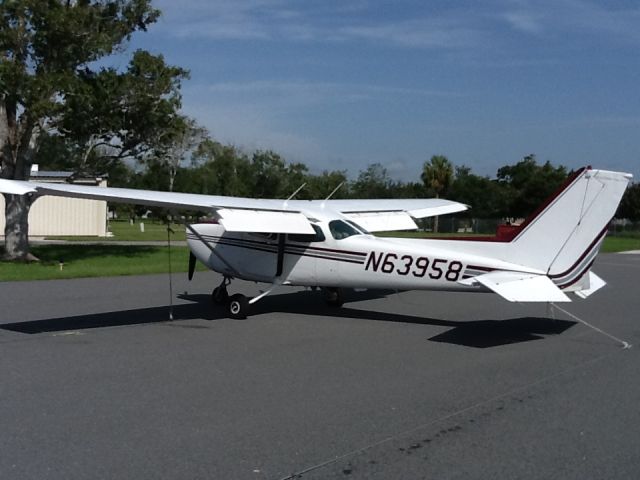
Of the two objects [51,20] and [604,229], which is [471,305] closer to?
[604,229]

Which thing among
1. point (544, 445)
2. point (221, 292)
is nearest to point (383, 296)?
point (221, 292)

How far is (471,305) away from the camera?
14.0 metres

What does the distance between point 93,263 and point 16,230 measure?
294 cm

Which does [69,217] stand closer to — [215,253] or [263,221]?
[215,253]

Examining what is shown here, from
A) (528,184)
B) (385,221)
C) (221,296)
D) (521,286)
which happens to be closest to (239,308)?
(221,296)

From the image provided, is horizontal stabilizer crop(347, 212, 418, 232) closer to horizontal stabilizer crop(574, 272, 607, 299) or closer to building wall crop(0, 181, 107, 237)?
horizontal stabilizer crop(574, 272, 607, 299)

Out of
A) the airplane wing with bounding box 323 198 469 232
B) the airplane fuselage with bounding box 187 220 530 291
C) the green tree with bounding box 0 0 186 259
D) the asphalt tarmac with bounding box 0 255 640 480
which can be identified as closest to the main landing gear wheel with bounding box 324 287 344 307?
the asphalt tarmac with bounding box 0 255 640 480

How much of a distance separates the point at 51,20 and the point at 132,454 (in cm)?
1972

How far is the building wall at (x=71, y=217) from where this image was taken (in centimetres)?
4312

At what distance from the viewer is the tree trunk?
23562mm

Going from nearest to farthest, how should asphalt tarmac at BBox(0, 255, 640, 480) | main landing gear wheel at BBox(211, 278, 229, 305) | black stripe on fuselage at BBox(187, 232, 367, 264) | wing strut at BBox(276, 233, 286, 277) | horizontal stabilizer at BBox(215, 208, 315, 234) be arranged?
asphalt tarmac at BBox(0, 255, 640, 480)
horizontal stabilizer at BBox(215, 208, 315, 234)
black stripe on fuselage at BBox(187, 232, 367, 264)
wing strut at BBox(276, 233, 286, 277)
main landing gear wheel at BBox(211, 278, 229, 305)

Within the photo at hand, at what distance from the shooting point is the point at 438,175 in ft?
269

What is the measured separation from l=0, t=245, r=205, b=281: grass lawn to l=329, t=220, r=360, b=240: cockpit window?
9.54 metres

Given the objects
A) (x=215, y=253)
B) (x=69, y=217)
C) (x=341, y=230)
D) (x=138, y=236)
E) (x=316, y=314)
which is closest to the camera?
(x=341, y=230)
